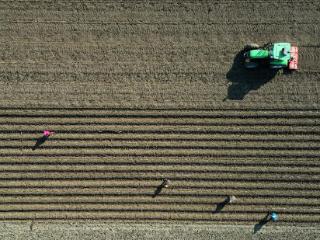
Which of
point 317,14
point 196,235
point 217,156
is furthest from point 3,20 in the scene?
point 317,14

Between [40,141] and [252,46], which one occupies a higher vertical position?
[252,46]

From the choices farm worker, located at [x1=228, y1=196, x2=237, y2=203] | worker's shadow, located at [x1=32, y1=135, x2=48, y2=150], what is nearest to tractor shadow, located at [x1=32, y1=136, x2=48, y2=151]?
worker's shadow, located at [x1=32, y1=135, x2=48, y2=150]

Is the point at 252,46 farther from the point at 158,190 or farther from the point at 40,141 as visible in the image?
the point at 40,141

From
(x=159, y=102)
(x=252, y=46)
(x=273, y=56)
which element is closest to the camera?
(x=273, y=56)

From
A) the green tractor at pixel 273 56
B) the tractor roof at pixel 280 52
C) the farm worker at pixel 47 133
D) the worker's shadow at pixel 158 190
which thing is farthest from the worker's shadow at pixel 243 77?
the farm worker at pixel 47 133

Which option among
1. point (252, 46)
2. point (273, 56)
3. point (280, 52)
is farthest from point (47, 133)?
point (280, 52)

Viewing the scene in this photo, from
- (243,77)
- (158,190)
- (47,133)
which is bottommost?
(158,190)

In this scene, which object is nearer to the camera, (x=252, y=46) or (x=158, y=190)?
(x=252, y=46)
